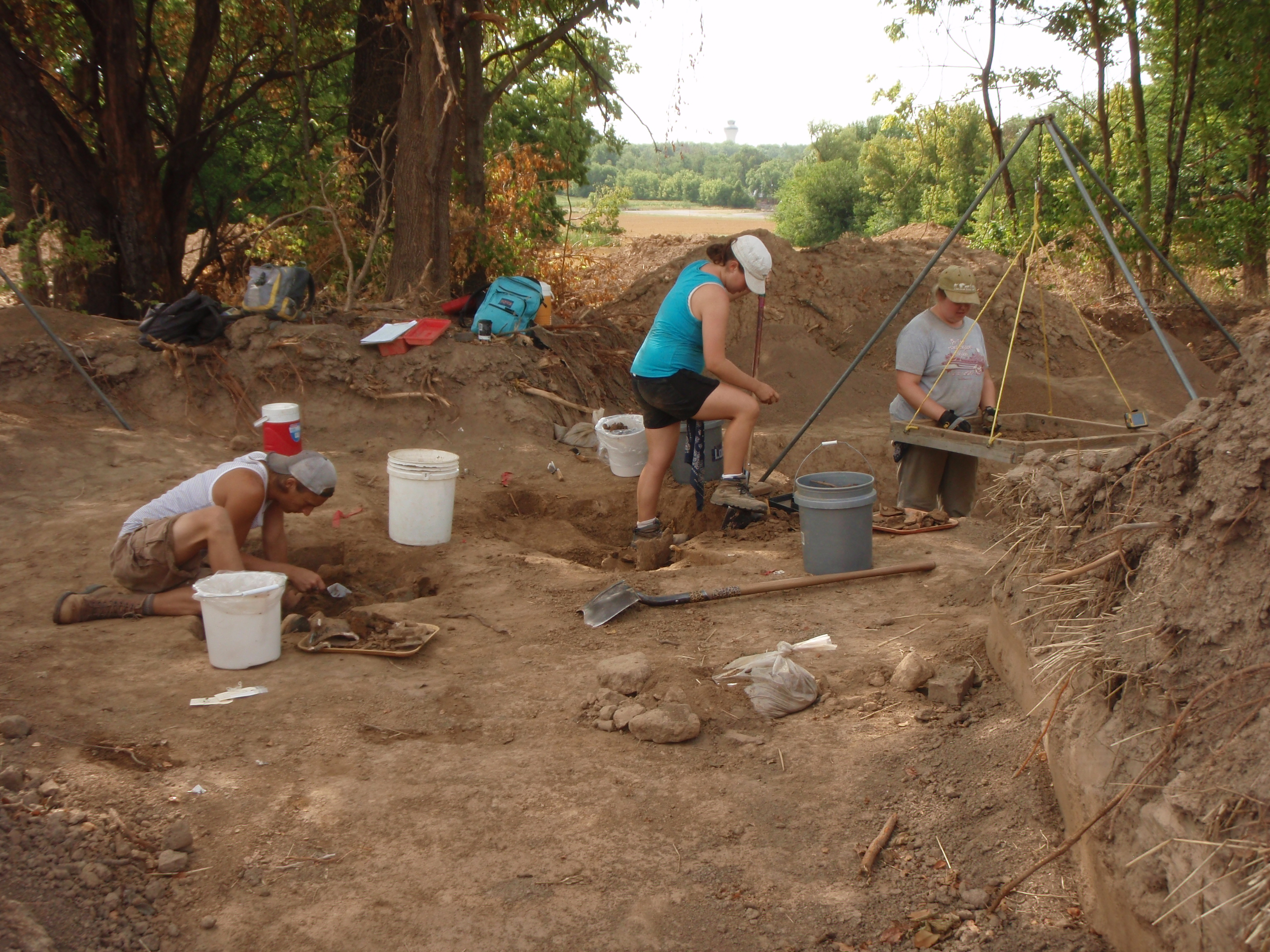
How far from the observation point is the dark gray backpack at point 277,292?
8289 millimetres

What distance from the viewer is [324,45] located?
12000mm

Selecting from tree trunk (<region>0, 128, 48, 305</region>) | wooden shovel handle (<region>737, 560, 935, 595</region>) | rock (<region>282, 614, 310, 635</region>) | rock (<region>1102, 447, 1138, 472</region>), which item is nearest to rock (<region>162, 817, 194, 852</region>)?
rock (<region>282, 614, 310, 635</region>)

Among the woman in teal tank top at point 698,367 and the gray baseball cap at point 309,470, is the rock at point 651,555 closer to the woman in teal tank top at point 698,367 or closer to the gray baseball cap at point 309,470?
the woman in teal tank top at point 698,367

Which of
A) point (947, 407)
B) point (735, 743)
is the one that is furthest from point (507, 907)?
point (947, 407)

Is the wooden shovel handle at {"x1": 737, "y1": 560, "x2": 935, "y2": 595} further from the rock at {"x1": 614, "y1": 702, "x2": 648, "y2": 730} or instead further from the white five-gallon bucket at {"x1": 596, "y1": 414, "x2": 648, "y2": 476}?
the white five-gallon bucket at {"x1": 596, "y1": 414, "x2": 648, "y2": 476}

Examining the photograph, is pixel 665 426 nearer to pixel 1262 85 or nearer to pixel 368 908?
pixel 368 908

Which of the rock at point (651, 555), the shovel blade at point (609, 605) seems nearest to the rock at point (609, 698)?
the shovel blade at point (609, 605)

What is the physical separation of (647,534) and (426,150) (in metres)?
5.15

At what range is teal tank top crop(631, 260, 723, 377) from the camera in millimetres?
5422

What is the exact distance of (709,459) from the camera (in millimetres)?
6926

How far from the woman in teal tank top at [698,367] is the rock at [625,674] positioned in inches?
70.8

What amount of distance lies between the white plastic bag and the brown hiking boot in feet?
8.85

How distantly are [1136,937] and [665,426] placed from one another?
383 centimetres

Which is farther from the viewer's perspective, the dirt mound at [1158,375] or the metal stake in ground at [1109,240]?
the dirt mound at [1158,375]
